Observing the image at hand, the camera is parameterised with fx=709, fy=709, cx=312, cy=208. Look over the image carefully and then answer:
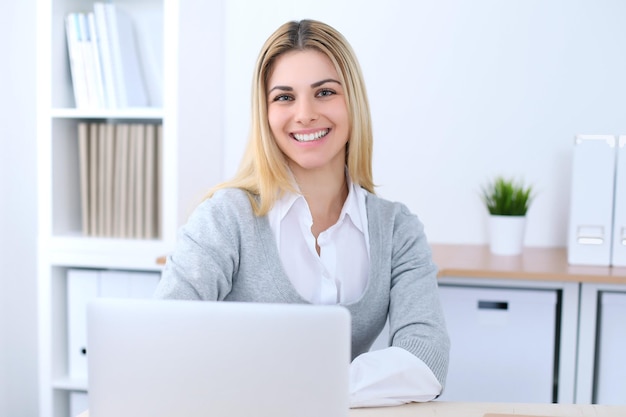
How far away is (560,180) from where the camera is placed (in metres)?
2.62

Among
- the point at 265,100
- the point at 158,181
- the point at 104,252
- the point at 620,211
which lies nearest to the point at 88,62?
the point at 158,181

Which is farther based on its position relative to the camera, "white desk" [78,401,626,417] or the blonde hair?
the blonde hair

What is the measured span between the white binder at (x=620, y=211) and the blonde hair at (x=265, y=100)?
996 millimetres

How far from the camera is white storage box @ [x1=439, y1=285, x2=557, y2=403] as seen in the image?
7.16ft

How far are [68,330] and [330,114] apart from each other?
1429 mm

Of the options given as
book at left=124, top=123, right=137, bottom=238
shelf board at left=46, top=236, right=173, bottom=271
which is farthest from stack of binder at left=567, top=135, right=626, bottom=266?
book at left=124, top=123, right=137, bottom=238

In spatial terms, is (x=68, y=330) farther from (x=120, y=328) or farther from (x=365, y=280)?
(x=120, y=328)

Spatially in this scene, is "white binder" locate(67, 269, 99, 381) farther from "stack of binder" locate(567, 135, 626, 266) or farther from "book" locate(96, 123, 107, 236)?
"stack of binder" locate(567, 135, 626, 266)

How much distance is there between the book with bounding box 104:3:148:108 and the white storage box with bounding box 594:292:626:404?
5.59 feet

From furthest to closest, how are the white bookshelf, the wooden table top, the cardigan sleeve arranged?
the white bookshelf → the wooden table top → the cardigan sleeve

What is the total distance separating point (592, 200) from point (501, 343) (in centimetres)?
54

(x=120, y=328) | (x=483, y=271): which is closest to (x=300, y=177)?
(x=483, y=271)

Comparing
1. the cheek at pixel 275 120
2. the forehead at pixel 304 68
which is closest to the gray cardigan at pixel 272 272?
the cheek at pixel 275 120

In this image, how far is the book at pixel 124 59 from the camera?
2.46 meters
